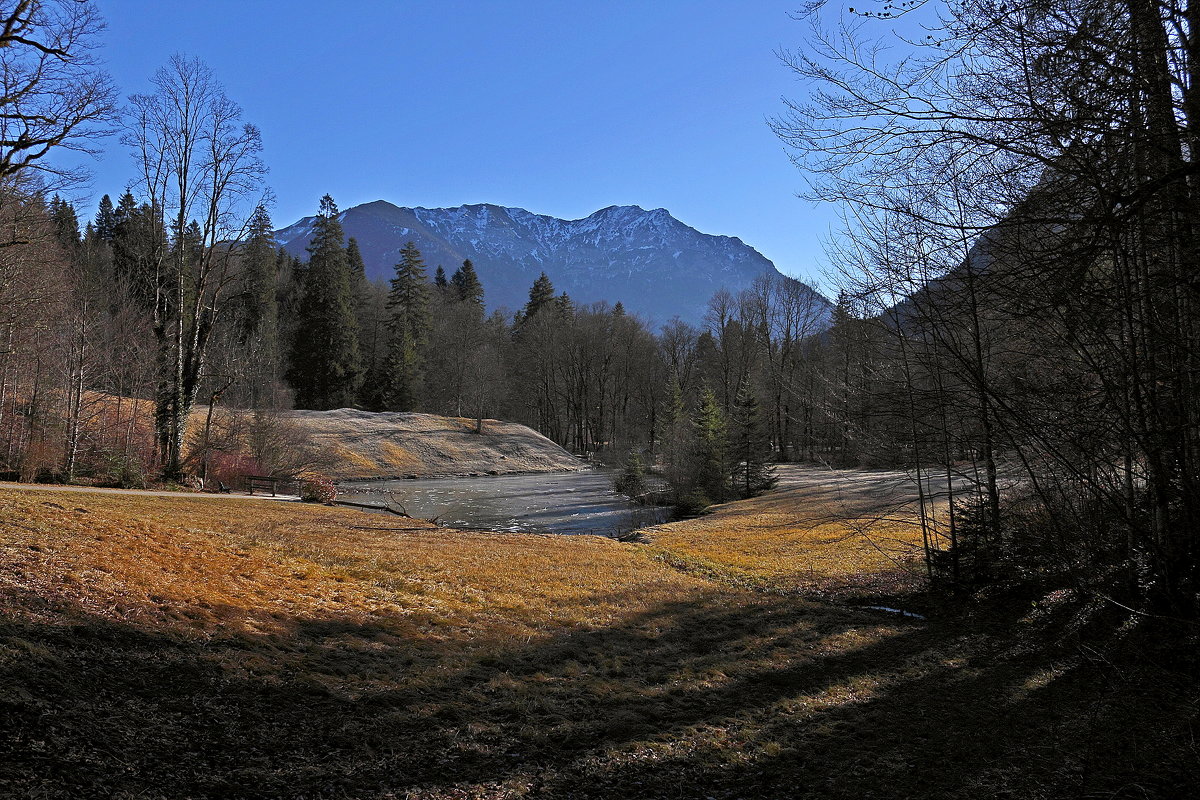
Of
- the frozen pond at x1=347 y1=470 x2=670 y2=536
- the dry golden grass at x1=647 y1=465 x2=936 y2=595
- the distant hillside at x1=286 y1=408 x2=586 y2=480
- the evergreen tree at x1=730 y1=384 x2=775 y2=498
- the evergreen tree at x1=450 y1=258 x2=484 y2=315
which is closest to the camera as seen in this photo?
the dry golden grass at x1=647 y1=465 x2=936 y2=595

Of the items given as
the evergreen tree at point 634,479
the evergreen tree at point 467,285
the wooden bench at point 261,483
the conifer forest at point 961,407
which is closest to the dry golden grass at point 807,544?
the conifer forest at point 961,407

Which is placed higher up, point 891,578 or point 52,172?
point 52,172

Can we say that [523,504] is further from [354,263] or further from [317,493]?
[354,263]

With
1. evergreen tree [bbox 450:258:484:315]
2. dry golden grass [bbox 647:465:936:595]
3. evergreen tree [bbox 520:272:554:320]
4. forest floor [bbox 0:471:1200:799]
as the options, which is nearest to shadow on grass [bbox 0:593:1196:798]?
forest floor [bbox 0:471:1200:799]

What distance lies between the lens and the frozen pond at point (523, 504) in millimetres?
25391

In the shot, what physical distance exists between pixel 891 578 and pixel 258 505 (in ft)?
53.1

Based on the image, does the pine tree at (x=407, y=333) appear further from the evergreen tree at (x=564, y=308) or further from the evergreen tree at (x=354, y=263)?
the evergreen tree at (x=564, y=308)

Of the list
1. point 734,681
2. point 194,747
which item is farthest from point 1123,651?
point 194,747

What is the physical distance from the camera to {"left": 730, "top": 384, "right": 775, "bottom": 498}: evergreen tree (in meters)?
31.8

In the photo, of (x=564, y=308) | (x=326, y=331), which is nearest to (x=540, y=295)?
(x=564, y=308)

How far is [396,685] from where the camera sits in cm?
547

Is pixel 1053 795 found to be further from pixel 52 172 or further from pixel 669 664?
pixel 52 172

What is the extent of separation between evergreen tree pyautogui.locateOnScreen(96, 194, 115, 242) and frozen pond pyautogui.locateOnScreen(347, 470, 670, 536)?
5138 cm

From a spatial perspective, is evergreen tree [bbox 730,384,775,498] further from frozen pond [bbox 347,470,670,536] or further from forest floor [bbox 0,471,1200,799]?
forest floor [bbox 0,471,1200,799]
